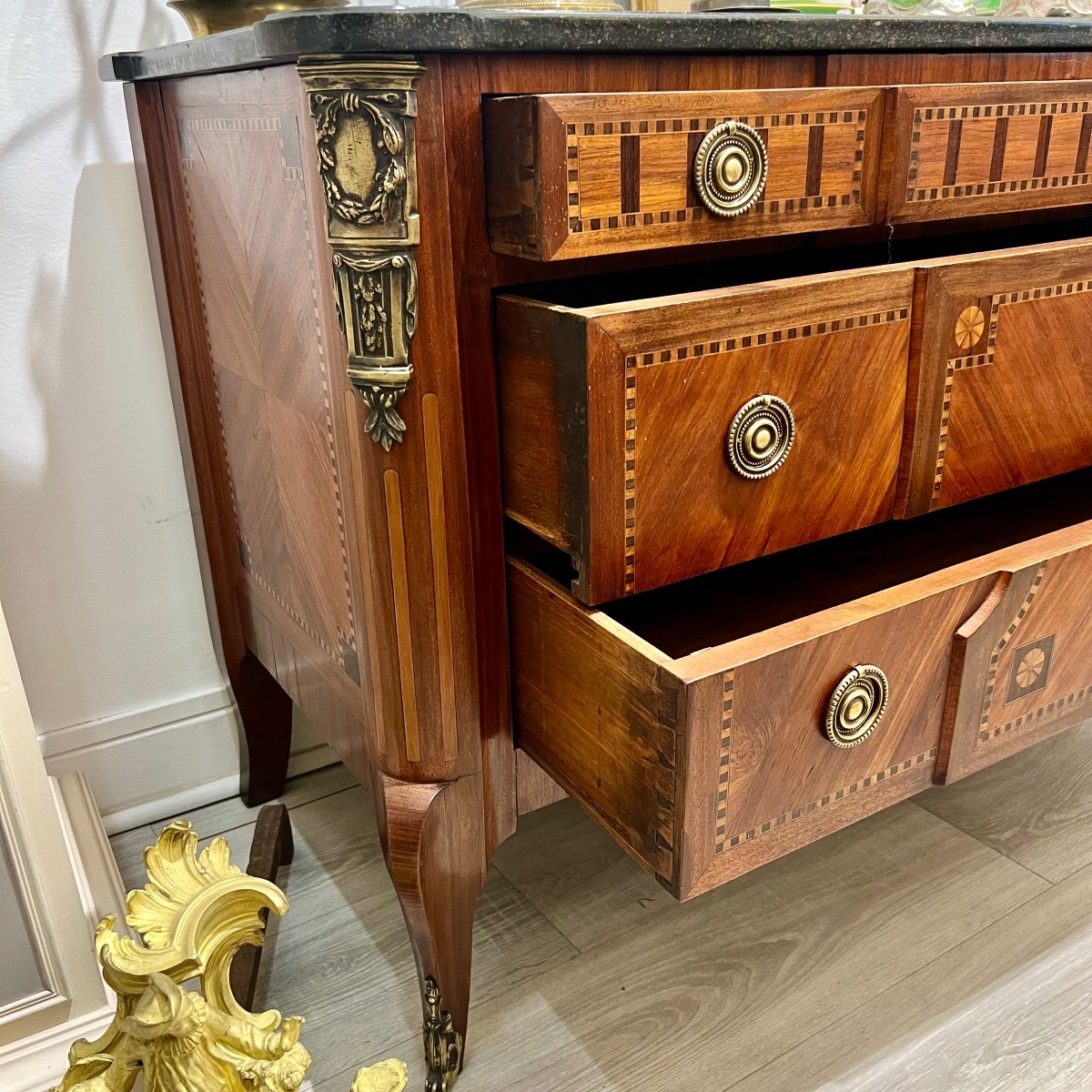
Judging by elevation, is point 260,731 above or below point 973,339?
below

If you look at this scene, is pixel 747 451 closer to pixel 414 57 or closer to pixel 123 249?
pixel 414 57

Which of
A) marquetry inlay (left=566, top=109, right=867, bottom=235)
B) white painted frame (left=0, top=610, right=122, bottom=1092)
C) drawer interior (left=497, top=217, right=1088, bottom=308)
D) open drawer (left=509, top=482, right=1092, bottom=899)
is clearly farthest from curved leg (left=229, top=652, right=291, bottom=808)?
marquetry inlay (left=566, top=109, right=867, bottom=235)

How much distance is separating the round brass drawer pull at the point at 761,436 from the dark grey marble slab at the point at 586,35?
0.22m

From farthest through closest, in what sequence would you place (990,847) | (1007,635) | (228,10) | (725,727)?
(990,847) → (228,10) → (1007,635) → (725,727)

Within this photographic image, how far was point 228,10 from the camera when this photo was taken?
0.85m

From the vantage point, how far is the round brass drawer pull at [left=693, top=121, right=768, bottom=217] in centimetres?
64

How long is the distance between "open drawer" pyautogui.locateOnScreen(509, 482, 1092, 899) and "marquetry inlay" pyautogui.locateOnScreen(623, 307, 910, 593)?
0.06 metres

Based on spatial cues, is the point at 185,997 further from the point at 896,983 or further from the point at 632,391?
the point at 896,983

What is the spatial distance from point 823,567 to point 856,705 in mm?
306

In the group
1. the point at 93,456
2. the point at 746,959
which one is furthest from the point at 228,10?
the point at 746,959

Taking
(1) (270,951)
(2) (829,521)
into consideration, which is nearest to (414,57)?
(2) (829,521)

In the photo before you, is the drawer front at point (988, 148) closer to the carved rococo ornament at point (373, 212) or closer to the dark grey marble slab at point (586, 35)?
the dark grey marble slab at point (586, 35)

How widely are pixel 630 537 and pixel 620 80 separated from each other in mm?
277

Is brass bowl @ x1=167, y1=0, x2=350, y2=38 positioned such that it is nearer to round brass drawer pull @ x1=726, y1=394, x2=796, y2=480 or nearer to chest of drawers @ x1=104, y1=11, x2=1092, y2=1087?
chest of drawers @ x1=104, y1=11, x2=1092, y2=1087
